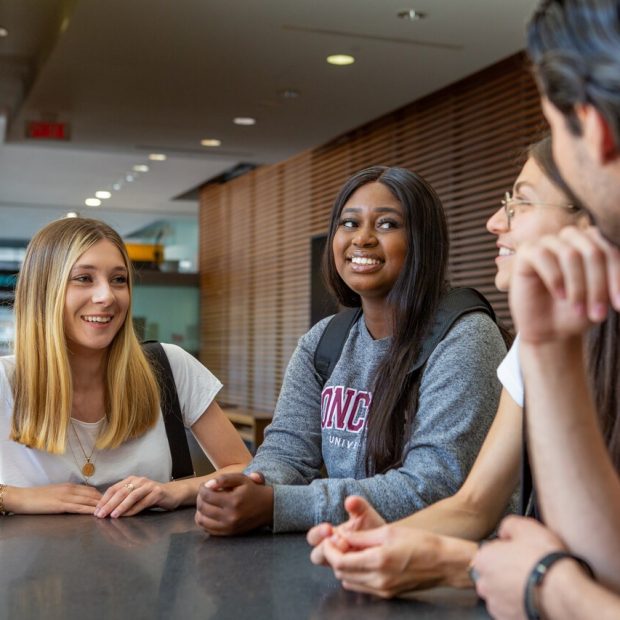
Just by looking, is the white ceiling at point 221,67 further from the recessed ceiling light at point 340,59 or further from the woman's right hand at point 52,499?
the woman's right hand at point 52,499

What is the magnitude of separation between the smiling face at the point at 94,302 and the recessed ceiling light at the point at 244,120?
5.53m

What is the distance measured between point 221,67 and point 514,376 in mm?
5204

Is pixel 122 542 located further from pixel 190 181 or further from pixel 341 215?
pixel 190 181

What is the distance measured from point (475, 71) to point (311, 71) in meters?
1.13

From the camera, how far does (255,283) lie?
36.3ft

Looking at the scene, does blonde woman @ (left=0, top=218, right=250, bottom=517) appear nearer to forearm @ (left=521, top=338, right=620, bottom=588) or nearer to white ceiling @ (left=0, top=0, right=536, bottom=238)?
forearm @ (left=521, top=338, right=620, bottom=588)

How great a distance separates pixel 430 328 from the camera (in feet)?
7.06

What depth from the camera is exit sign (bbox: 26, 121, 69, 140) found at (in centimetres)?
830

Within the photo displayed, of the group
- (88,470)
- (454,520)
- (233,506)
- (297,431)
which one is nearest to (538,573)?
(454,520)

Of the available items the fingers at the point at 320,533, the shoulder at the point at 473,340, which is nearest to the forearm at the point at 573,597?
the fingers at the point at 320,533

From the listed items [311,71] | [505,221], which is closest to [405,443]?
[505,221]

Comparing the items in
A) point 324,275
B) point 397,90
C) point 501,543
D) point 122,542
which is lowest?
point 122,542

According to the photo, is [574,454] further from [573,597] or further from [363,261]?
[363,261]

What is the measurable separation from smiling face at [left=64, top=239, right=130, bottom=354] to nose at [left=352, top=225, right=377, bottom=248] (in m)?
0.68
